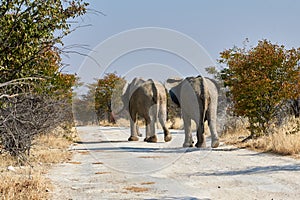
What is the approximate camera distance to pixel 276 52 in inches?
555

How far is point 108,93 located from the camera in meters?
38.8

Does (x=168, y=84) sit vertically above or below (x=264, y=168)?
above

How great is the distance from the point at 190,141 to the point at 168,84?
7.40 ft

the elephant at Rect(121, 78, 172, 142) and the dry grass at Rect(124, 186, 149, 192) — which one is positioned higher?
the elephant at Rect(121, 78, 172, 142)

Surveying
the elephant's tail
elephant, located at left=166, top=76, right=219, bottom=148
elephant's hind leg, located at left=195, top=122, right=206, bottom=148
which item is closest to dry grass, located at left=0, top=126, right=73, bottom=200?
elephant's hind leg, located at left=195, top=122, right=206, bottom=148

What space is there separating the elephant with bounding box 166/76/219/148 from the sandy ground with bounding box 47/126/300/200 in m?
1.52

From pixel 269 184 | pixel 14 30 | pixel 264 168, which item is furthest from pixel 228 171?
pixel 14 30

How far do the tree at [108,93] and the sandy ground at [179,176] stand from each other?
26.0 metres

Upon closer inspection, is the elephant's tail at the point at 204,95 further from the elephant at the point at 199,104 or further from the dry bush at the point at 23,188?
the dry bush at the point at 23,188

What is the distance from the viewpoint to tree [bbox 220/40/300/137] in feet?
44.9

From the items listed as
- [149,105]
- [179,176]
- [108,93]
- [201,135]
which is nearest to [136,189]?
[179,176]

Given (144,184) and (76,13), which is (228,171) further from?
(76,13)

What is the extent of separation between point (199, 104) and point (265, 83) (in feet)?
7.01

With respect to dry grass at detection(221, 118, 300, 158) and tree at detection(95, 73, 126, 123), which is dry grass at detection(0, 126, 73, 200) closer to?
dry grass at detection(221, 118, 300, 158)
